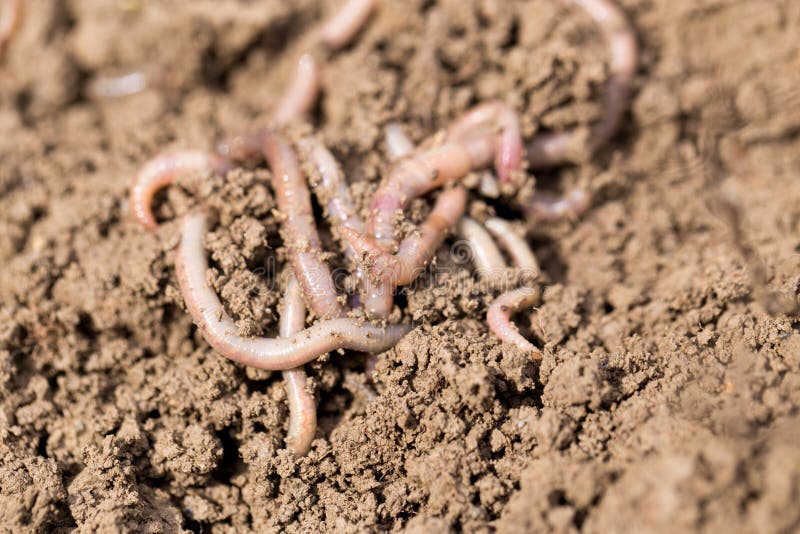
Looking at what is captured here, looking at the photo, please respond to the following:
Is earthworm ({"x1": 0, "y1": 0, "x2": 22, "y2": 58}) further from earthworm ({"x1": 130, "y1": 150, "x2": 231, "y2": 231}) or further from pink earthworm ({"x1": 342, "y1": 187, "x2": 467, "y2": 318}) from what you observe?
pink earthworm ({"x1": 342, "y1": 187, "x2": 467, "y2": 318})

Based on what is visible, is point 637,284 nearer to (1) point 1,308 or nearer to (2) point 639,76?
(2) point 639,76

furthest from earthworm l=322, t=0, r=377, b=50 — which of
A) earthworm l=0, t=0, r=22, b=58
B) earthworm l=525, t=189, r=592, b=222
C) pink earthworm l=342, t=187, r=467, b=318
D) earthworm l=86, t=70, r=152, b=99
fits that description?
earthworm l=0, t=0, r=22, b=58

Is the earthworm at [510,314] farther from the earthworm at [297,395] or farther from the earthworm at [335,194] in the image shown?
the earthworm at [297,395]

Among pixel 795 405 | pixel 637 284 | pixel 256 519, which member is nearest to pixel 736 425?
pixel 795 405

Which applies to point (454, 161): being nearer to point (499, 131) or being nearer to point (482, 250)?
point (499, 131)

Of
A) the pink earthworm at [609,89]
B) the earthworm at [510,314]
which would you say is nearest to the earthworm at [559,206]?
the pink earthworm at [609,89]

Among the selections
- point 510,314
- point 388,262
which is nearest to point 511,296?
point 510,314
